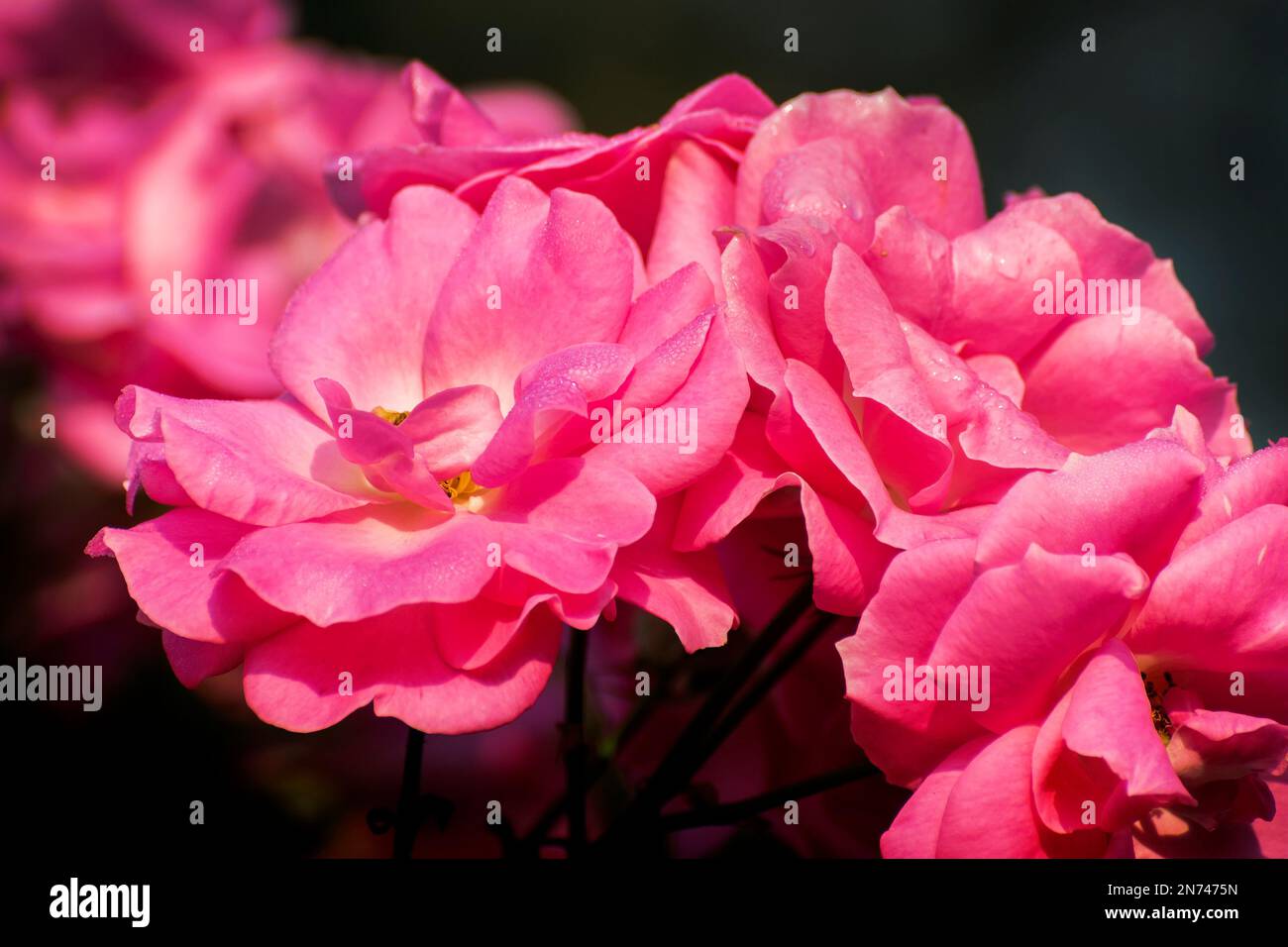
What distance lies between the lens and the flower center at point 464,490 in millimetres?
689

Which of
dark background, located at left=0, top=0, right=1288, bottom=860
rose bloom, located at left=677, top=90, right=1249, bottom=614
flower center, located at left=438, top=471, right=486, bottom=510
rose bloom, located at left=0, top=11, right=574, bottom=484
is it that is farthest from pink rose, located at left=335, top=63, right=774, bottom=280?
dark background, located at left=0, top=0, right=1288, bottom=860

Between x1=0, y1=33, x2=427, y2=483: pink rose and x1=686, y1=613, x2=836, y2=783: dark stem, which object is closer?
x1=686, y1=613, x2=836, y2=783: dark stem

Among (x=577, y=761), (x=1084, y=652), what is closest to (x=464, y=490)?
(x=577, y=761)

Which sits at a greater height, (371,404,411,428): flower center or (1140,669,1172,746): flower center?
(371,404,411,428): flower center

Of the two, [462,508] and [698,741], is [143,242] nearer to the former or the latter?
[462,508]

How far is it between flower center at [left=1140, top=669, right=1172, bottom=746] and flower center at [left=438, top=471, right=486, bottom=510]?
13.0 inches

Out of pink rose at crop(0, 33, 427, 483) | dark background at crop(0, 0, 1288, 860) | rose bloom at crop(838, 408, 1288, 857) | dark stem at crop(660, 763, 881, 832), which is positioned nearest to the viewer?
rose bloom at crop(838, 408, 1288, 857)

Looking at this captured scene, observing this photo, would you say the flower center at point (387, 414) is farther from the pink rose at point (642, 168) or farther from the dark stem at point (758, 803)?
the dark stem at point (758, 803)

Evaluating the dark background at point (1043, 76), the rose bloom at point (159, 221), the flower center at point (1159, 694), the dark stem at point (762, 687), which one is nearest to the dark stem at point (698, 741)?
the dark stem at point (762, 687)

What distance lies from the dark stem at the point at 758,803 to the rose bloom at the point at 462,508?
0.39 feet

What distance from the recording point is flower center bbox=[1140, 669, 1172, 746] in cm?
62

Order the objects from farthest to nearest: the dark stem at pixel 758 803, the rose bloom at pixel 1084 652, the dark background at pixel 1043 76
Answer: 1. the dark background at pixel 1043 76
2. the dark stem at pixel 758 803
3. the rose bloom at pixel 1084 652

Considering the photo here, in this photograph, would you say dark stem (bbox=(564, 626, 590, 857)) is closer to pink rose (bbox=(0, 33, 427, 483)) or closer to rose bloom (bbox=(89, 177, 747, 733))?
rose bloom (bbox=(89, 177, 747, 733))

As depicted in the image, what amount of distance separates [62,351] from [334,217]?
290mm
